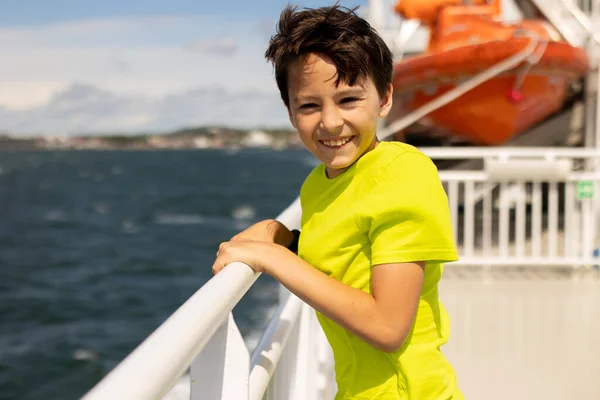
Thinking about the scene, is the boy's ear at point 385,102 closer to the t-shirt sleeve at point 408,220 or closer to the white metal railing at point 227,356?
the t-shirt sleeve at point 408,220

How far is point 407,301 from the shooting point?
1.15m

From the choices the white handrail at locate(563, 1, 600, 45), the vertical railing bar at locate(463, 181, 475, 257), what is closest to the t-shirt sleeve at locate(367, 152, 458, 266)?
the vertical railing bar at locate(463, 181, 475, 257)

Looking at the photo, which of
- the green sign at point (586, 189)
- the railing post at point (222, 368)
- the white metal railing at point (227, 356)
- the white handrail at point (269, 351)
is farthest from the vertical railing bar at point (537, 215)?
the railing post at point (222, 368)

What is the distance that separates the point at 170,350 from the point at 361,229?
0.47 metres

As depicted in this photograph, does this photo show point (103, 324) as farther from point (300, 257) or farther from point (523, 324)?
point (300, 257)

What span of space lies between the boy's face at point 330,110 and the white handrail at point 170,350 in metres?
0.28

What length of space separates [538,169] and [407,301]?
14.7 ft

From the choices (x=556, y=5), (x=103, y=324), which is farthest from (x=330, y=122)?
(x=103, y=324)

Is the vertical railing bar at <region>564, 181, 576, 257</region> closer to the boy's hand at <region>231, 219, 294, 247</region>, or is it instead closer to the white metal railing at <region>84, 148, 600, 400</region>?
the white metal railing at <region>84, 148, 600, 400</region>

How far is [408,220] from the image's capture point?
1.13 meters

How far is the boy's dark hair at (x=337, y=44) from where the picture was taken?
1.16 m

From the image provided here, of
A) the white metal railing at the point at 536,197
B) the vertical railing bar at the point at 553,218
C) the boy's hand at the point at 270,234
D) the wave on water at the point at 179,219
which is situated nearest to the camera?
the boy's hand at the point at 270,234

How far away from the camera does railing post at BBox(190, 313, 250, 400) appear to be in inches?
44.1

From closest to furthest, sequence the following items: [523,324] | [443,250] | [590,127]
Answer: [443,250], [523,324], [590,127]
